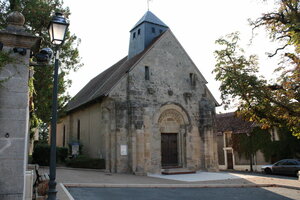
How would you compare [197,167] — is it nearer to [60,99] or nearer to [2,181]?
[60,99]

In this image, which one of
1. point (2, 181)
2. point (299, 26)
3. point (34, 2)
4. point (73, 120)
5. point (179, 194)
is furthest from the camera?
point (73, 120)

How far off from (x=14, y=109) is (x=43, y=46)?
1250cm

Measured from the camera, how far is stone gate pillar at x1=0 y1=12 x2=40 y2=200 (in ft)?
17.2

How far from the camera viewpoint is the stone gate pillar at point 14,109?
5238mm

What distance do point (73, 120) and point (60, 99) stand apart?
9012 millimetres

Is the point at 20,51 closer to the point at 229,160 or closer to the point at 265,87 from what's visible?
the point at 265,87

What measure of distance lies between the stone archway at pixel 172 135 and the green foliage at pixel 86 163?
15.5 ft

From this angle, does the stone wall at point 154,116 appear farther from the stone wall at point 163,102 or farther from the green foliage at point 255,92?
the green foliage at point 255,92

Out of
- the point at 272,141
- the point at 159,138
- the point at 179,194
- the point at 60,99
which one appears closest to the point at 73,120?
the point at 60,99

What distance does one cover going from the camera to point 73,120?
27.7m

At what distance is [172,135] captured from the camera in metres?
22.2

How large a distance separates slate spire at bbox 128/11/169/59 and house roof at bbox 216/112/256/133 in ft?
39.1

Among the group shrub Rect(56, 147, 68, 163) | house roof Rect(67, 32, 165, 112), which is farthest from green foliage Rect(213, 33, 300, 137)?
shrub Rect(56, 147, 68, 163)

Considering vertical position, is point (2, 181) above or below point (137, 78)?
below
